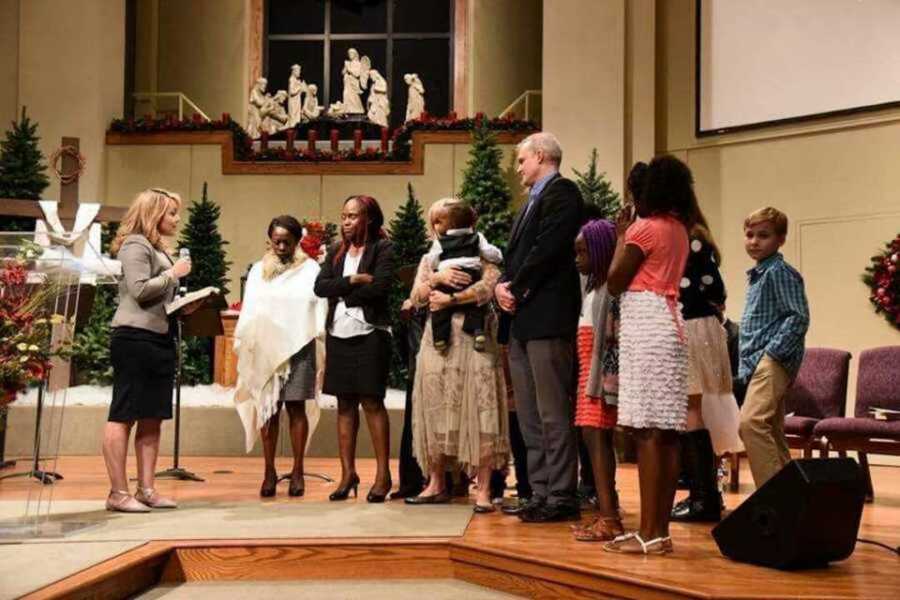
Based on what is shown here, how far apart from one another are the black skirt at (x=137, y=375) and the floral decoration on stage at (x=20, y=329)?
0.66 m

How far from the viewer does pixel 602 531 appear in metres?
3.78

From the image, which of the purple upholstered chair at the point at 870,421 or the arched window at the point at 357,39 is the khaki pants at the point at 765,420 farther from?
the arched window at the point at 357,39

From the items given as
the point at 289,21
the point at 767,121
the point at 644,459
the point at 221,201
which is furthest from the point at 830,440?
the point at 289,21

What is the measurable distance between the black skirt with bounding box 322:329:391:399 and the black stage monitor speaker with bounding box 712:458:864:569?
197cm

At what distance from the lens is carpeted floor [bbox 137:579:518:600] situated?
360 cm

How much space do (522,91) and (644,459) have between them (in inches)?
380

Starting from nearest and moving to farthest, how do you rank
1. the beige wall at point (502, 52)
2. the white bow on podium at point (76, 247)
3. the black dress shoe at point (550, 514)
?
the white bow on podium at point (76, 247)
the black dress shoe at point (550, 514)
the beige wall at point (502, 52)

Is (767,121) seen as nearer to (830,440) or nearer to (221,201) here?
(830,440)

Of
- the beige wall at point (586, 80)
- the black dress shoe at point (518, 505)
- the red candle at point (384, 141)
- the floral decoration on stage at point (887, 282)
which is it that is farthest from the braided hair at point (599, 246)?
the red candle at point (384, 141)

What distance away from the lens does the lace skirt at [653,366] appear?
11.0 ft

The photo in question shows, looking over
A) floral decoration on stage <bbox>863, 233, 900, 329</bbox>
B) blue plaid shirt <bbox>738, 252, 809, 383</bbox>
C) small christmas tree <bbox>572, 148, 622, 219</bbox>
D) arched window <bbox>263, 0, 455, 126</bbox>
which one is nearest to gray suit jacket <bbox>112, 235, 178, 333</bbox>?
blue plaid shirt <bbox>738, 252, 809, 383</bbox>

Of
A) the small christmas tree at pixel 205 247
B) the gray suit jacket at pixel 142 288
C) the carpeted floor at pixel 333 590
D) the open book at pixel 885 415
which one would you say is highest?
the small christmas tree at pixel 205 247

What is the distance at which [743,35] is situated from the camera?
9500mm

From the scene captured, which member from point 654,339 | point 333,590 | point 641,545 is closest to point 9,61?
point 333,590
